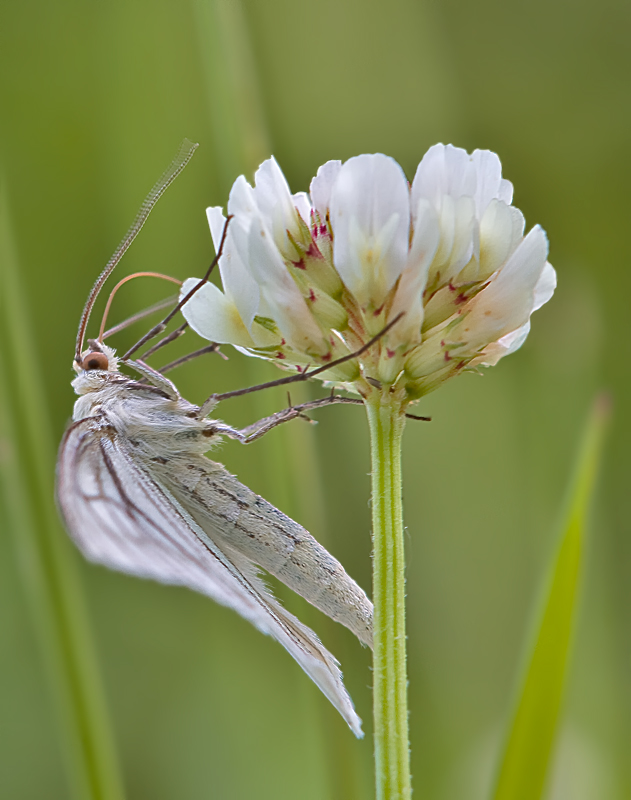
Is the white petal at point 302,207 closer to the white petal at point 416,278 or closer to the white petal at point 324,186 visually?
the white petal at point 324,186

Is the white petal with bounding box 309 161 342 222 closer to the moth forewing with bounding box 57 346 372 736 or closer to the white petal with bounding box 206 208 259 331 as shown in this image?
the white petal with bounding box 206 208 259 331

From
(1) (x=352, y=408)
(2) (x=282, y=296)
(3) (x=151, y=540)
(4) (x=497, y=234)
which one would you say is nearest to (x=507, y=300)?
(4) (x=497, y=234)

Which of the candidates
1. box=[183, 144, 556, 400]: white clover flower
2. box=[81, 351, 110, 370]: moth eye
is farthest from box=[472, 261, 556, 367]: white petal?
box=[81, 351, 110, 370]: moth eye

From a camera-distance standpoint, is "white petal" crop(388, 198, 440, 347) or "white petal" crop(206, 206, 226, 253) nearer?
"white petal" crop(388, 198, 440, 347)

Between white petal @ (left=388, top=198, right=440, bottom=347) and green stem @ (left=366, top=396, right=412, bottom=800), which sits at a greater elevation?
white petal @ (left=388, top=198, right=440, bottom=347)

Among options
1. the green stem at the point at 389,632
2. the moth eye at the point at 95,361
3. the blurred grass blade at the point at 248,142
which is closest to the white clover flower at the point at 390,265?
the green stem at the point at 389,632

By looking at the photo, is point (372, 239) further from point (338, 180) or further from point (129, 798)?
point (129, 798)

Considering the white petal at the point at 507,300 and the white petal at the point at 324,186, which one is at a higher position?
the white petal at the point at 324,186
